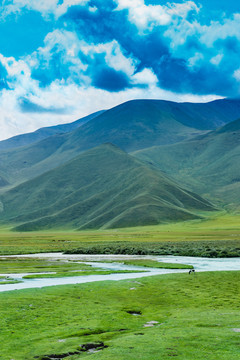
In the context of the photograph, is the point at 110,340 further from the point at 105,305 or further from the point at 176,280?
the point at 176,280

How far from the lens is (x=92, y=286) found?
46.5 m

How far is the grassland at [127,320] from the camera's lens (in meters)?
22.4

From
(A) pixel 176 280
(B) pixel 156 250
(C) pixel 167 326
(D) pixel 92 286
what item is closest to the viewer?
(C) pixel 167 326

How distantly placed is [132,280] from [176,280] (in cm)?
517

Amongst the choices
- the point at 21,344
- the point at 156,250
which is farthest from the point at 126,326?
the point at 156,250

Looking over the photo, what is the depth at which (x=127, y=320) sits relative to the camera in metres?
30.6

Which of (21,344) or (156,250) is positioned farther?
(156,250)

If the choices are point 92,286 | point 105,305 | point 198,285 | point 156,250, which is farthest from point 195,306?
point 156,250

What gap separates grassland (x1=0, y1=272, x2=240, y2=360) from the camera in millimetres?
22391

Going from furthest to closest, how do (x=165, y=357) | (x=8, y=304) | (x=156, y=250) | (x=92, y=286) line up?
(x=156, y=250) < (x=92, y=286) < (x=8, y=304) < (x=165, y=357)

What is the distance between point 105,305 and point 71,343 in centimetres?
1288

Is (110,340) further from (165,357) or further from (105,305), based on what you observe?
(105,305)

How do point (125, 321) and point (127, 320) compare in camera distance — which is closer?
point (125, 321)

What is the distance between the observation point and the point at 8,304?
3531 centimetres
